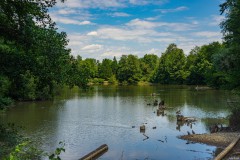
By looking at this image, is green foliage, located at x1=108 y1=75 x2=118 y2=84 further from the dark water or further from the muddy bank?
the muddy bank

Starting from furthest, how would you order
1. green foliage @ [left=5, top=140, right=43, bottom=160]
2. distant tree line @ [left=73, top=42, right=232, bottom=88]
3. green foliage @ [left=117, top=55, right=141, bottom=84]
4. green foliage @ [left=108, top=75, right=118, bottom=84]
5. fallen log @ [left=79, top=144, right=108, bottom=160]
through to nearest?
green foliage @ [left=108, top=75, right=118, bottom=84] < green foliage @ [left=117, top=55, right=141, bottom=84] < distant tree line @ [left=73, top=42, right=232, bottom=88] < fallen log @ [left=79, top=144, right=108, bottom=160] < green foliage @ [left=5, top=140, right=43, bottom=160]

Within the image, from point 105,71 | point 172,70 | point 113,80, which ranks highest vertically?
point 105,71

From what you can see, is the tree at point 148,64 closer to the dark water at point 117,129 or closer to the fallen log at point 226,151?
the dark water at point 117,129

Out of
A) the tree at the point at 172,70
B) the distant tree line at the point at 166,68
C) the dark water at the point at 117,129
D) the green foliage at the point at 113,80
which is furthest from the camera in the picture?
the green foliage at the point at 113,80

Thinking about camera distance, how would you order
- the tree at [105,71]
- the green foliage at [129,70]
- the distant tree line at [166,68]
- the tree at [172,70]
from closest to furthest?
the distant tree line at [166,68], the tree at [172,70], the green foliage at [129,70], the tree at [105,71]

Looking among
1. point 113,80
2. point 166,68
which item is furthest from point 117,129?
point 113,80

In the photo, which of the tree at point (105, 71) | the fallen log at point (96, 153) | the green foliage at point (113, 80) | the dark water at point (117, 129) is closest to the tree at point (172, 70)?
the green foliage at point (113, 80)

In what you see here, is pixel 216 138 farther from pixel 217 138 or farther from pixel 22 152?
pixel 22 152

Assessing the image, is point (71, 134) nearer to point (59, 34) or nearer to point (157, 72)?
point (59, 34)

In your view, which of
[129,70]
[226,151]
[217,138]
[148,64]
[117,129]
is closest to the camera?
[226,151]

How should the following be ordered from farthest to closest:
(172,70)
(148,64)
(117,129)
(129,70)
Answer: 1. (148,64)
2. (129,70)
3. (172,70)
4. (117,129)

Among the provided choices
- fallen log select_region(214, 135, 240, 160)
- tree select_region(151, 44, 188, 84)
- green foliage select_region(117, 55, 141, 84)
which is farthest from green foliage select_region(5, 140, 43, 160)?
green foliage select_region(117, 55, 141, 84)

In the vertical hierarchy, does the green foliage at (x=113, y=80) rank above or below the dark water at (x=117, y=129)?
above

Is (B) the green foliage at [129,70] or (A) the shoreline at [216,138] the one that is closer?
(A) the shoreline at [216,138]
